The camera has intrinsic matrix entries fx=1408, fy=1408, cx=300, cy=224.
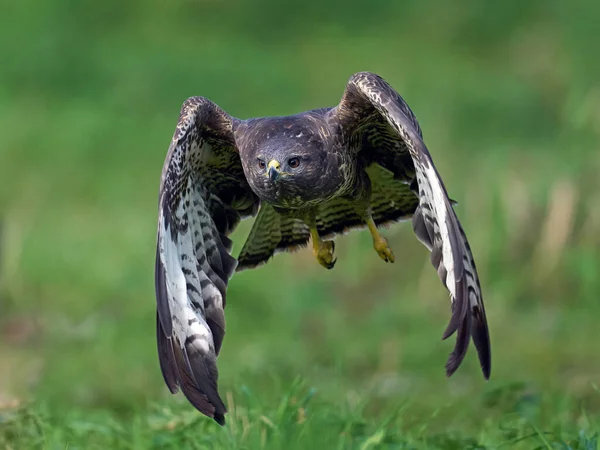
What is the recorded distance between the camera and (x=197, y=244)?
6.64 m

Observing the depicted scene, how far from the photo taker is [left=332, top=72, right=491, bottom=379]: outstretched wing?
5617mm

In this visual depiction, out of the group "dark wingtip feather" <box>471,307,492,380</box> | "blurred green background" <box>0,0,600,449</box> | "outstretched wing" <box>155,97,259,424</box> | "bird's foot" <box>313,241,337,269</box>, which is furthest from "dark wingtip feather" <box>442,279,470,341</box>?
"bird's foot" <box>313,241,337,269</box>

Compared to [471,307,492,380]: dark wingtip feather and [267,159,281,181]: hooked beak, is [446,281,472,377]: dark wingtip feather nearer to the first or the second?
[471,307,492,380]: dark wingtip feather

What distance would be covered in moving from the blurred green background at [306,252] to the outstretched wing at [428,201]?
1.87 ft

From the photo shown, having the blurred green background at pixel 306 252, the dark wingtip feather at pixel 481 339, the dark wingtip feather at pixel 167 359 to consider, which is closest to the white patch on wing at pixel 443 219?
the dark wingtip feather at pixel 481 339

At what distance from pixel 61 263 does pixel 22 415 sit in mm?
5535

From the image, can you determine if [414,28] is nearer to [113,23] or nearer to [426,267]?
[113,23]

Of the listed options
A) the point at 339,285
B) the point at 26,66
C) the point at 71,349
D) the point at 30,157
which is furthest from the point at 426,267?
the point at 26,66

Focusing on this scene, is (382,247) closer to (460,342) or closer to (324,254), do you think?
(324,254)

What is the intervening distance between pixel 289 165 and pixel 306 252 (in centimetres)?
514

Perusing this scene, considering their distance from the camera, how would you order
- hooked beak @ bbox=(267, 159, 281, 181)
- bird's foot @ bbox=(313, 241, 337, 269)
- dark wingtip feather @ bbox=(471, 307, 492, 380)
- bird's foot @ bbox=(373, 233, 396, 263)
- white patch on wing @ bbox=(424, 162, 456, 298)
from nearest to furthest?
1. white patch on wing @ bbox=(424, 162, 456, 298)
2. dark wingtip feather @ bbox=(471, 307, 492, 380)
3. hooked beak @ bbox=(267, 159, 281, 181)
4. bird's foot @ bbox=(373, 233, 396, 263)
5. bird's foot @ bbox=(313, 241, 337, 269)

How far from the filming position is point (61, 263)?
468 inches

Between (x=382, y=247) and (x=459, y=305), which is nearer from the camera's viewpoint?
(x=459, y=305)

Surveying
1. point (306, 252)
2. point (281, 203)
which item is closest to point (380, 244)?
point (281, 203)
